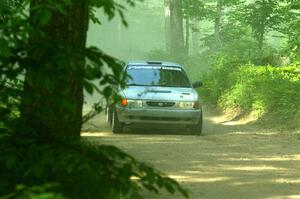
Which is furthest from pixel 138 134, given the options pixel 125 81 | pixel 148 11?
pixel 148 11

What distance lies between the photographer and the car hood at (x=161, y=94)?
1318 centimetres

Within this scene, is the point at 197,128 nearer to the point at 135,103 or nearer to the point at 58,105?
the point at 135,103

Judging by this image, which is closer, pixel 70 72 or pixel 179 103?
pixel 70 72

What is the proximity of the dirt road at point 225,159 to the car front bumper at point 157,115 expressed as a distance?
0.35 m

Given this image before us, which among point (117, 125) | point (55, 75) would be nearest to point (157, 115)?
point (117, 125)

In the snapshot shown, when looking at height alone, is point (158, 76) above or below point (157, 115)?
above

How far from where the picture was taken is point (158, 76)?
1438 cm

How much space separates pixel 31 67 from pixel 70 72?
0.24m

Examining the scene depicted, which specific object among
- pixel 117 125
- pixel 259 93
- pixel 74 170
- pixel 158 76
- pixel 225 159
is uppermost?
pixel 158 76

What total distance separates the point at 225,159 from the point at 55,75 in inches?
274

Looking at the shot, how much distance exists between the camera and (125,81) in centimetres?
396

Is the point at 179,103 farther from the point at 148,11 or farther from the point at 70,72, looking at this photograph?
the point at 148,11

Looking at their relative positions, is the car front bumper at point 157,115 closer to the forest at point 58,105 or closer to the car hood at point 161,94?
the car hood at point 161,94

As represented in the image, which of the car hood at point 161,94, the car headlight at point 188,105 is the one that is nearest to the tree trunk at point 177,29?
the car hood at point 161,94
